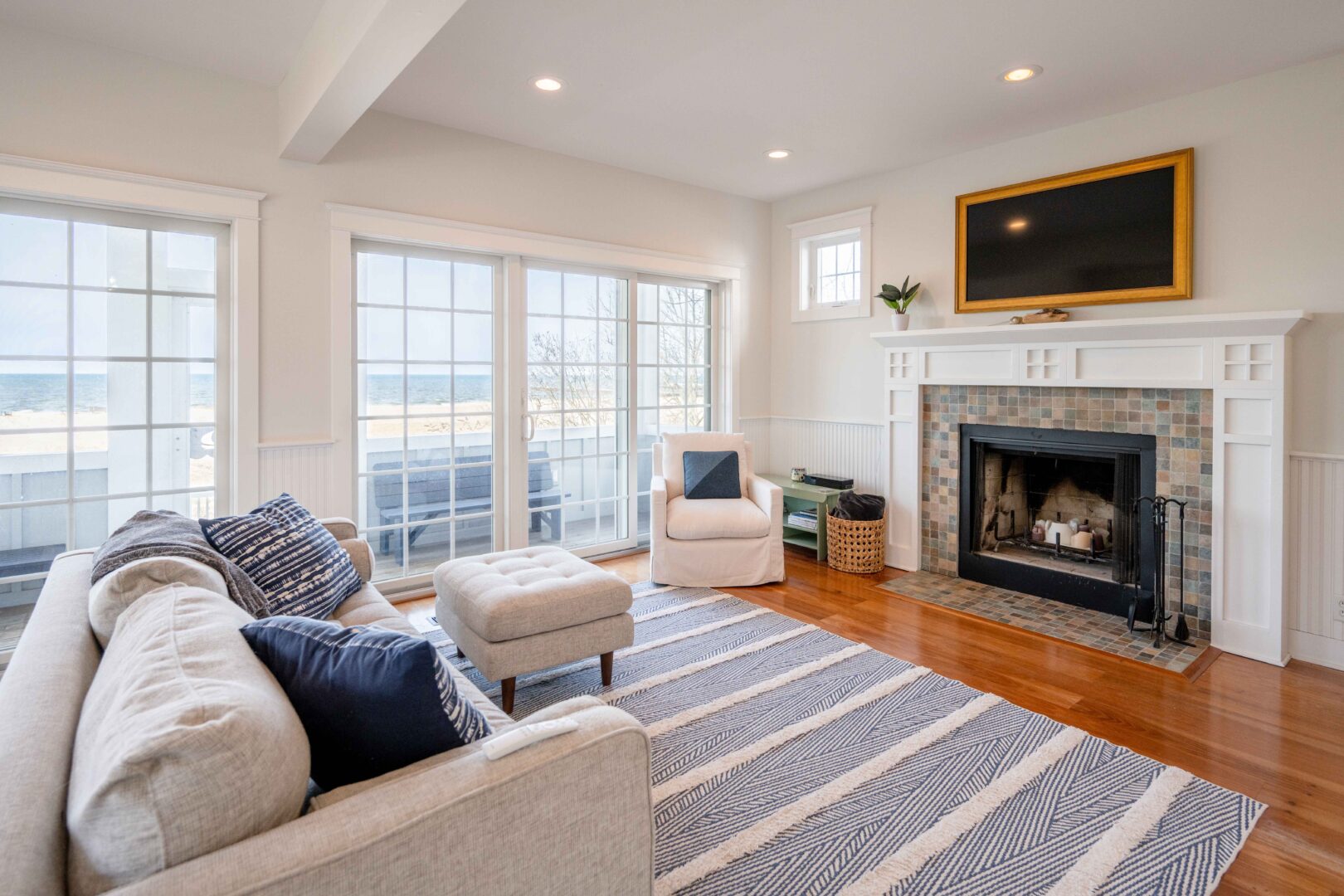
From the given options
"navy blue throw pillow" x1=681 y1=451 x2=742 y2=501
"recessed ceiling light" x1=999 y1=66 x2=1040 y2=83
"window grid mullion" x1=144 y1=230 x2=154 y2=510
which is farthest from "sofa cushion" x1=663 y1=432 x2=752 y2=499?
"window grid mullion" x1=144 y1=230 x2=154 y2=510

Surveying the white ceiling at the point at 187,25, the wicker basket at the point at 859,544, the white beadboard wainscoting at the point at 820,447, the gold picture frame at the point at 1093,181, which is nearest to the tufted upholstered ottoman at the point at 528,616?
the wicker basket at the point at 859,544

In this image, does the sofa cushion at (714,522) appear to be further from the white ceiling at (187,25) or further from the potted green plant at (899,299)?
the white ceiling at (187,25)

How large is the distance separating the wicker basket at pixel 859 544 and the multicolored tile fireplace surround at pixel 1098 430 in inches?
11.2

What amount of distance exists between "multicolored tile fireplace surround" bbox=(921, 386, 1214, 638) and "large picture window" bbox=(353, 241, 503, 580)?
267 cm

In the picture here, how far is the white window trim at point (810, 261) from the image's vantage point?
184 inches

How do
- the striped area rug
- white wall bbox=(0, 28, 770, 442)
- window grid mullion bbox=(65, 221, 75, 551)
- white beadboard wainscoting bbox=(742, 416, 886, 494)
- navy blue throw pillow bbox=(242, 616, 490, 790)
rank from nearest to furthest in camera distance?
1. navy blue throw pillow bbox=(242, 616, 490, 790)
2. the striped area rug
3. white wall bbox=(0, 28, 770, 442)
4. window grid mullion bbox=(65, 221, 75, 551)
5. white beadboard wainscoting bbox=(742, 416, 886, 494)

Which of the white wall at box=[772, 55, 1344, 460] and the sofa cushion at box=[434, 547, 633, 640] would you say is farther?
the white wall at box=[772, 55, 1344, 460]

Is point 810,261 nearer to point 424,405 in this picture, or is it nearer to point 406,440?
point 424,405

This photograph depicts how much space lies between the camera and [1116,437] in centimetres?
353

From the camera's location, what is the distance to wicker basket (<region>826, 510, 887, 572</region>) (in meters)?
4.32

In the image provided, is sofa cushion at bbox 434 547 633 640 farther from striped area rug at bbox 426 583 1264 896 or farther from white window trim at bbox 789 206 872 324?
white window trim at bbox 789 206 872 324

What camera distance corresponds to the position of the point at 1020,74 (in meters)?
3.07

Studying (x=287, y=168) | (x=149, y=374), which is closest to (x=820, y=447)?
(x=287, y=168)

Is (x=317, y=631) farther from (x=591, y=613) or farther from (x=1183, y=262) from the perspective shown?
(x=1183, y=262)
